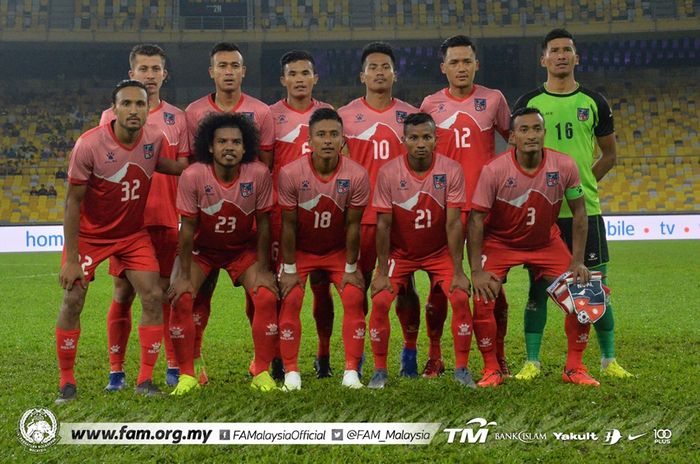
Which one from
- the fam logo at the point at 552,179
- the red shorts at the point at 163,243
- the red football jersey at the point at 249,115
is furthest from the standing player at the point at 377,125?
the red shorts at the point at 163,243

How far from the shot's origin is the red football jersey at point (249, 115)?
4840 millimetres

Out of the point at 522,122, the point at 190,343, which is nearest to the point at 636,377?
the point at 522,122

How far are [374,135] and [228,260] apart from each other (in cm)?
122

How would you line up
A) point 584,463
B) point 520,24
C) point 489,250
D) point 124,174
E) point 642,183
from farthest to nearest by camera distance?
point 520,24 → point 642,183 → point 489,250 → point 124,174 → point 584,463

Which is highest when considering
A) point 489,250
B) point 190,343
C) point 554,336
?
point 489,250

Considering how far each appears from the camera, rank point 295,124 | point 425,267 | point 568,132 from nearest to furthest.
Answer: point 425,267 → point 568,132 → point 295,124

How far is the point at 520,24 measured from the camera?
885 inches

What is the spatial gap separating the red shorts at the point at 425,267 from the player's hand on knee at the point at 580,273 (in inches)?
27.7

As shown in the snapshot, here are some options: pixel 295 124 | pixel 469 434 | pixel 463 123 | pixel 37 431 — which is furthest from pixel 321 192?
pixel 37 431

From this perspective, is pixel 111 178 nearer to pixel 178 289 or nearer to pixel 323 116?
pixel 178 289

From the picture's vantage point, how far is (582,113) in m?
4.73

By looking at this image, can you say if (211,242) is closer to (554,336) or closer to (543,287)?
(543,287)

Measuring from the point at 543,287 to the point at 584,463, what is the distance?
1.70 m

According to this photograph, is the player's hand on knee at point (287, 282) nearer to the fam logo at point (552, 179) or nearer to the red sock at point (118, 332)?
the red sock at point (118, 332)
